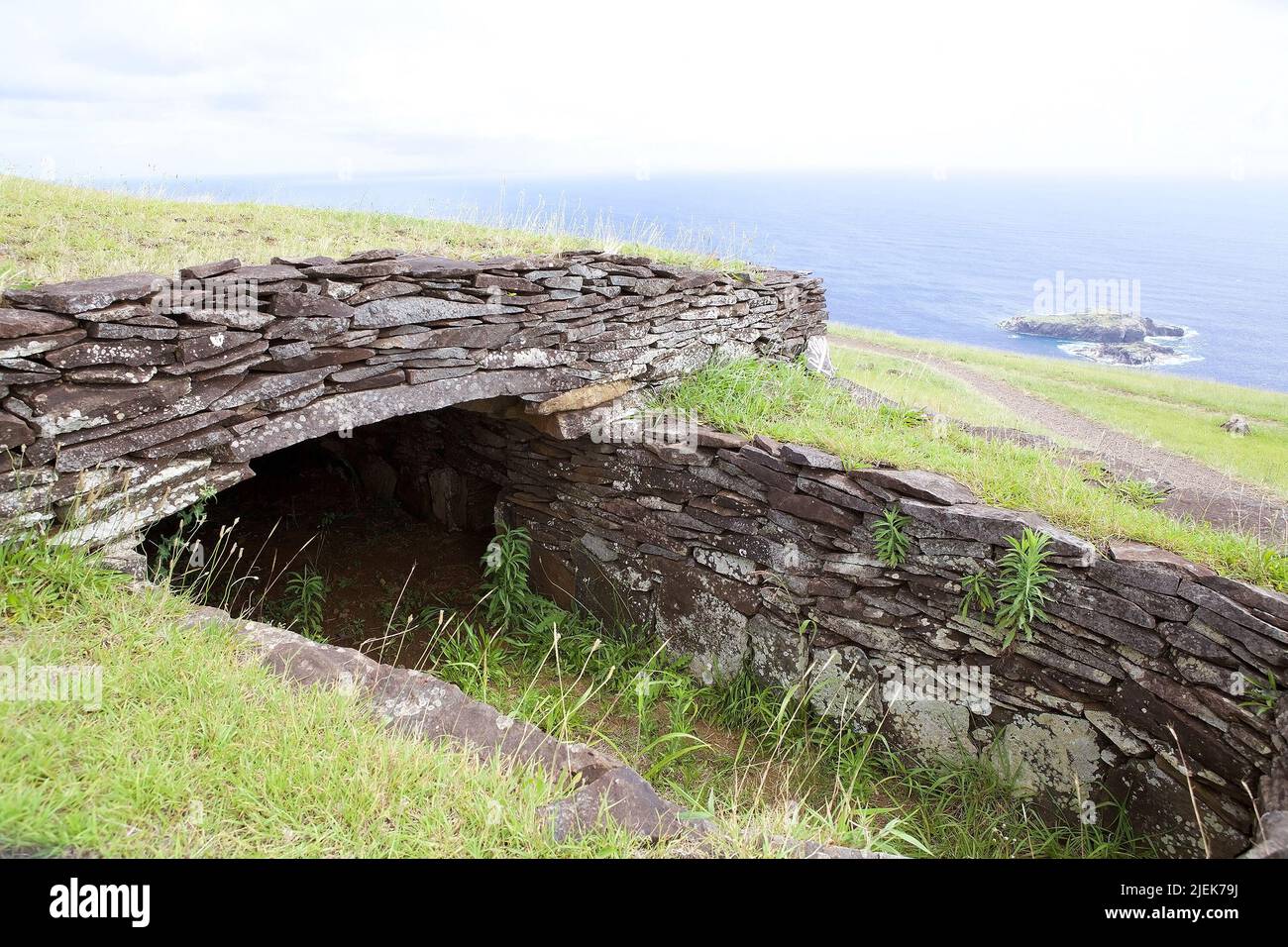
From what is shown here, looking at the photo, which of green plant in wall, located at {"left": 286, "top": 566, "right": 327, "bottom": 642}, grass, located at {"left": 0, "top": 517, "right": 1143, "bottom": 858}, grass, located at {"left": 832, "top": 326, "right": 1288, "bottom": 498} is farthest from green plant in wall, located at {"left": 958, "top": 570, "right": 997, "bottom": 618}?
green plant in wall, located at {"left": 286, "top": 566, "right": 327, "bottom": 642}

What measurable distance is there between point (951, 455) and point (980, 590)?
50.4 inches

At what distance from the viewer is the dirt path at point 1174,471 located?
507 cm

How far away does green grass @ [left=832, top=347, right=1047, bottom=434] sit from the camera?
8.29 meters

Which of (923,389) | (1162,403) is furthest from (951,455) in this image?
(1162,403)

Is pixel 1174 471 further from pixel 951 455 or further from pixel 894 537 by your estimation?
pixel 894 537

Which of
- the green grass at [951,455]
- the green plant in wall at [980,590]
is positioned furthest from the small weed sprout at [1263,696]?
the green plant in wall at [980,590]

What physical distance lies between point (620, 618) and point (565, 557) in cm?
82

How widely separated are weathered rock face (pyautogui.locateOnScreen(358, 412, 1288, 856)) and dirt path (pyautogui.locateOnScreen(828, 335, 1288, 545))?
1.14 meters

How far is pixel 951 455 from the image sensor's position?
552 centimetres

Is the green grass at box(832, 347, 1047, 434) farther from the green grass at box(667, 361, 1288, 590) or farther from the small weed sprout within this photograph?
the small weed sprout
